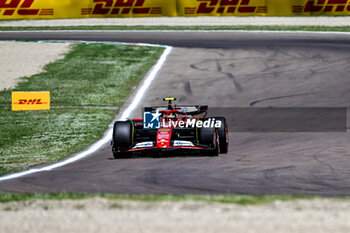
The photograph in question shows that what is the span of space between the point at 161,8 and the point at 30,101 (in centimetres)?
2296

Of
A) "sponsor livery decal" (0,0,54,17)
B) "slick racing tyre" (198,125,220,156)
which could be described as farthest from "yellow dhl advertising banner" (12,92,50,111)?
"sponsor livery decal" (0,0,54,17)

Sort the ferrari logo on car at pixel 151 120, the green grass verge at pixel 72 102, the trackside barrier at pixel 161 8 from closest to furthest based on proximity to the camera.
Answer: the ferrari logo on car at pixel 151 120 → the green grass verge at pixel 72 102 → the trackside barrier at pixel 161 8

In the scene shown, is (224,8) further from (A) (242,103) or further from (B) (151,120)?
(B) (151,120)

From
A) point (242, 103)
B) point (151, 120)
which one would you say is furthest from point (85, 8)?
point (151, 120)

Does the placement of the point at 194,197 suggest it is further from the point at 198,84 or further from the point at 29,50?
the point at 29,50

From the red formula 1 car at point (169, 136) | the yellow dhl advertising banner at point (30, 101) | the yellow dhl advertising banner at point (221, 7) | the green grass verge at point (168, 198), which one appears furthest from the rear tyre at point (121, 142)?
the yellow dhl advertising banner at point (221, 7)

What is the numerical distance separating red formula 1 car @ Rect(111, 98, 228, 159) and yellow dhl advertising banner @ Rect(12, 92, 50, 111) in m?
4.87

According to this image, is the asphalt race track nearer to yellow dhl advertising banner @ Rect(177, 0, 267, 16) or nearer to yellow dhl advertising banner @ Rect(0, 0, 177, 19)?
yellow dhl advertising banner @ Rect(0, 0, 177, 19)

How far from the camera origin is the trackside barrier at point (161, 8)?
40.2m

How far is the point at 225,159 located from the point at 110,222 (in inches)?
213

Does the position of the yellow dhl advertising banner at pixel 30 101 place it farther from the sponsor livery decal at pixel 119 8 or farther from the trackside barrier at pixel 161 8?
the sponsor livery decal at pixel 119 8

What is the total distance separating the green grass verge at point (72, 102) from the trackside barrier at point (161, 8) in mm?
10269

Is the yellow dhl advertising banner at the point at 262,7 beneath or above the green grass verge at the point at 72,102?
above

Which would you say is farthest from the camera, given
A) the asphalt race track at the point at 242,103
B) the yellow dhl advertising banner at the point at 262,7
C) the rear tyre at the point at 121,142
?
the yellow dhl advertising banner at the point at 262,7
